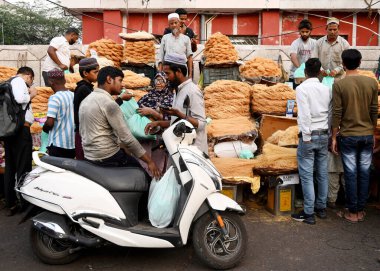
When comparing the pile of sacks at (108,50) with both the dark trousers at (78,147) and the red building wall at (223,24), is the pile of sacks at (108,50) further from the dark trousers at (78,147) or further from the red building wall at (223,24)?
the red building wall at (223,24)

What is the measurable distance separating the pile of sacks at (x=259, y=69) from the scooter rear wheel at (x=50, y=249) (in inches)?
196

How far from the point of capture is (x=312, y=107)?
484cm

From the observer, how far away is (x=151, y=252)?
13.5 ft

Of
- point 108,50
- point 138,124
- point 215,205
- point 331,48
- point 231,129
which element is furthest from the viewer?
point 108,50

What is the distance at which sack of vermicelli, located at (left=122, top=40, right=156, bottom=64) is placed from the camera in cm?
839

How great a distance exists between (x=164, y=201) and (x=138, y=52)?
17.4 feet

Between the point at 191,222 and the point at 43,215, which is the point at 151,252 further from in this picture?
the point at 43,215

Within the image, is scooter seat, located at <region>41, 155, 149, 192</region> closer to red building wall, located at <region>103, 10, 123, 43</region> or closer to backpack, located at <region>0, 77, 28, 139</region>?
backpack, located at <region>0, 77, 28, 139</region>

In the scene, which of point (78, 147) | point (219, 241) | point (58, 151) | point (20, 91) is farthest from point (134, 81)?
point (219, 241)

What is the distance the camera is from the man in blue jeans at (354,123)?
A: 16.0 ft

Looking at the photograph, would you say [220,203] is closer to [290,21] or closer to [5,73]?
[5,73]

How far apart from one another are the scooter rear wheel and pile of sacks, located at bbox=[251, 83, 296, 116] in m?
3.94

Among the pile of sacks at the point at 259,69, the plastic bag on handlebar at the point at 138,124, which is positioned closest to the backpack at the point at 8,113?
the plastic bag on handlebar at the point at 138,124

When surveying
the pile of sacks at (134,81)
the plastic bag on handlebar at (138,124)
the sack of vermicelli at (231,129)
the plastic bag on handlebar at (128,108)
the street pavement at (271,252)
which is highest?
the pile of sacks at (134,81)
